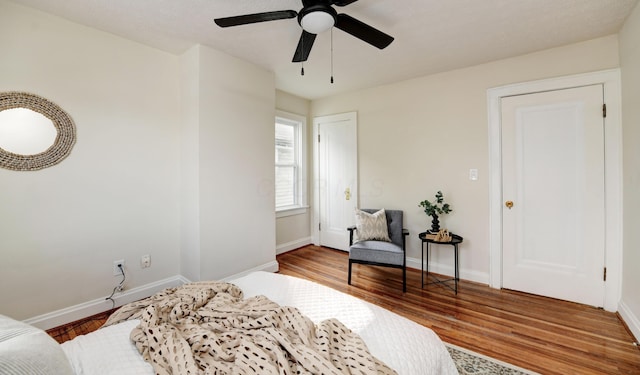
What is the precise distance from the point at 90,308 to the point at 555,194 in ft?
14.4

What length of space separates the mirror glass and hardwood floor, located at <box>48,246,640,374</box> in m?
1.44

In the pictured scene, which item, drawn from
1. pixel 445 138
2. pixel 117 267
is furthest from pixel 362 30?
pixel 117 267

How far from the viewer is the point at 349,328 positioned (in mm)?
1224

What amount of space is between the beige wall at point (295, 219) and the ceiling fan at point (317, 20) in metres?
2.31

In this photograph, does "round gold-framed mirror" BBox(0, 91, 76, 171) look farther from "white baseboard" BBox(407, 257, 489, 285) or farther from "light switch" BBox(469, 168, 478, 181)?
"light switch" BBox(469, 168, 478, 181)

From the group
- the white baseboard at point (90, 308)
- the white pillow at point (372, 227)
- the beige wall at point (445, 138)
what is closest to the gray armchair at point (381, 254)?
the white pillow at point (372, 227)

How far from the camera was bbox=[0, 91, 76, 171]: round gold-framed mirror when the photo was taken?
193 cm

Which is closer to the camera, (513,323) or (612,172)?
(513,323)

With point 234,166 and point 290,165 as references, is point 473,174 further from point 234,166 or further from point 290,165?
point 234,166

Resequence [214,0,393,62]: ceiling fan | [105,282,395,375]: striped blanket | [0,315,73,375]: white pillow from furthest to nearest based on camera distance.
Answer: [214,0,393,62]: ceiling fan → [105,282,395,375]: striped blanket → [0,315,73,375]: white pillow

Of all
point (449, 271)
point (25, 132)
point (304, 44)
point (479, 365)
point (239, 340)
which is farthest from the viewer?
point (449, 271)

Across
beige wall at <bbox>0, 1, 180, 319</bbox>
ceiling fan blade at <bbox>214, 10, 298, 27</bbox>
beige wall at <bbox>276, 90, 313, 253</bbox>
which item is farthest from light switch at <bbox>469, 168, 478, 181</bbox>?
beige wall at <bbox>0, 1, 180, 319</bbox>

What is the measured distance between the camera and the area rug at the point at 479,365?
5.44 ft

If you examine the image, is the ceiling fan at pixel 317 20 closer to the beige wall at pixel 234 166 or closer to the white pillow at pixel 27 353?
the beige wall at pixel 234 166
